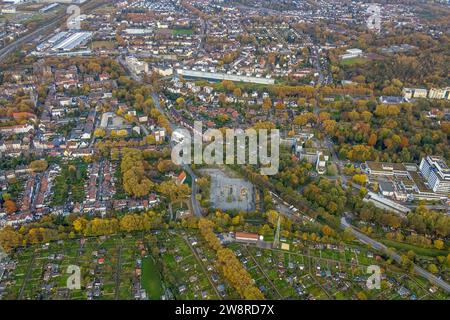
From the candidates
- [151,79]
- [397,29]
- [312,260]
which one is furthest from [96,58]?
[397,29]

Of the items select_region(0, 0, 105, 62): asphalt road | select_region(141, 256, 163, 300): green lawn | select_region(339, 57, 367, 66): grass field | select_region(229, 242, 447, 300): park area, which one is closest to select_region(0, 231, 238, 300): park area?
select_region(141, 256, 163, 300): green lawn

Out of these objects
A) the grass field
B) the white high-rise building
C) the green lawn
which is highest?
the grass field

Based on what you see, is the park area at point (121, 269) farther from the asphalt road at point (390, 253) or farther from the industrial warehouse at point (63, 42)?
the industrial warehouse at point (63, 42)

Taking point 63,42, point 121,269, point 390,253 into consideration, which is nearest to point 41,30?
point 63,42

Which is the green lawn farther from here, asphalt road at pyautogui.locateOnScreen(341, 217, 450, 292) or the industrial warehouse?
the industrial warehouse

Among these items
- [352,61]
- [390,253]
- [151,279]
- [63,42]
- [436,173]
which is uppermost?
[63,42]

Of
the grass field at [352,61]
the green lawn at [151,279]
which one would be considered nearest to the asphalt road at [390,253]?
the green lawn at [151,279]

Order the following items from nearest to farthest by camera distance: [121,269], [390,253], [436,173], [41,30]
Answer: [121,269], [390,253], [436,173], [41,30]

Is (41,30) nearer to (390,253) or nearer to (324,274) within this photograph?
(324,274)
